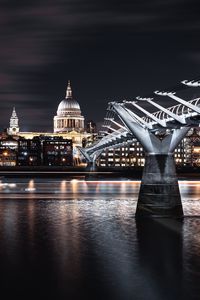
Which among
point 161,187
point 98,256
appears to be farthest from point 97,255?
point 161,187

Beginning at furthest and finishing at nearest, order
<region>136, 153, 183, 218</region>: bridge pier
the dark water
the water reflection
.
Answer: <region>136, 153, 183, 218</region>: bridge pier < the water reflection < the dark water

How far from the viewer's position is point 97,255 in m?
31.3

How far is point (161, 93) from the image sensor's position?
126 ft

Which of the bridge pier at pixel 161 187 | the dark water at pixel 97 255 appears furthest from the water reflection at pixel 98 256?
the bridge pier at pixel 161 187

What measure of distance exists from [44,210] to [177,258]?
23705mm

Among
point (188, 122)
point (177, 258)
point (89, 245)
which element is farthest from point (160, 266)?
point (188, 122)

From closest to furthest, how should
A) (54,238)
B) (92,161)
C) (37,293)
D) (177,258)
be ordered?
1. (37,293)
2. (177,258)
3. (54,238)
4. (92,161)

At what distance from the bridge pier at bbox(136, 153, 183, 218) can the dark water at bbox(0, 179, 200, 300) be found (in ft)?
2.68

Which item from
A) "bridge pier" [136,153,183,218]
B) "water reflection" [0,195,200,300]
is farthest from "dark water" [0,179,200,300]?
"bridge pier" [136,153,183,218]

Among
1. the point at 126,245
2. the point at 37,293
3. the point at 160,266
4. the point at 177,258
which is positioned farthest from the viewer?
the point at 126,245

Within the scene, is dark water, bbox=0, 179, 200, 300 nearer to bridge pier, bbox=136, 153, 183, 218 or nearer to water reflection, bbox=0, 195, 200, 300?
water reflection, bbox=0, 195, 200, 300

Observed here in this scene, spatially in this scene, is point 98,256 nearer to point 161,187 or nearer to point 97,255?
point 97,255

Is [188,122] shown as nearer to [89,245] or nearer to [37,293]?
[89,245]

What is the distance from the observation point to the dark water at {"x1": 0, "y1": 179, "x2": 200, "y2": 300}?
947 inches
